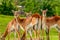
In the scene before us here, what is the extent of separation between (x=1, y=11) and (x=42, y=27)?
79.7 ft

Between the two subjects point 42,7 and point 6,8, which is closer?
point 42,7

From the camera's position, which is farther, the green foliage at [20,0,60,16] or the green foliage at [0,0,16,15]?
the green foliage at [0,0,16,15]

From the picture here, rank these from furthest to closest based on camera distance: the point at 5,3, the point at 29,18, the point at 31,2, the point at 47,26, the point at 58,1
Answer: the point at 58,1 → the point at 31,2 → the point at 5,3 → the point at 47,26 → the point at 29,18

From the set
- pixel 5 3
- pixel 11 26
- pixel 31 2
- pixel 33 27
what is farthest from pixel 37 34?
pixel 31 2

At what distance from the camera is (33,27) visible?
1400 cm

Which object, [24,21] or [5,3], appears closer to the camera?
[24,21]

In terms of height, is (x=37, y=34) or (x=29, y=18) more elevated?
(x=29, y=18)

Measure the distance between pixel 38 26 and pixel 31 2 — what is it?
2860 centimetres

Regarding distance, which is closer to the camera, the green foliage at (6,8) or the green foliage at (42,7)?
the green foliage at (42,7)

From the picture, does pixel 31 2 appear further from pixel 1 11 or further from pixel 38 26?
pixel 38 26

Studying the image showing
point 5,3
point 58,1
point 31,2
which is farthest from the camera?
point 58,1

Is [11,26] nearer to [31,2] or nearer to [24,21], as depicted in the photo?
[24,21]

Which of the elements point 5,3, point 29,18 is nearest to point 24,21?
point 29,18

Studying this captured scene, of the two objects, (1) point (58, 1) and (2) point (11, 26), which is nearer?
(2) point (11, 26)
